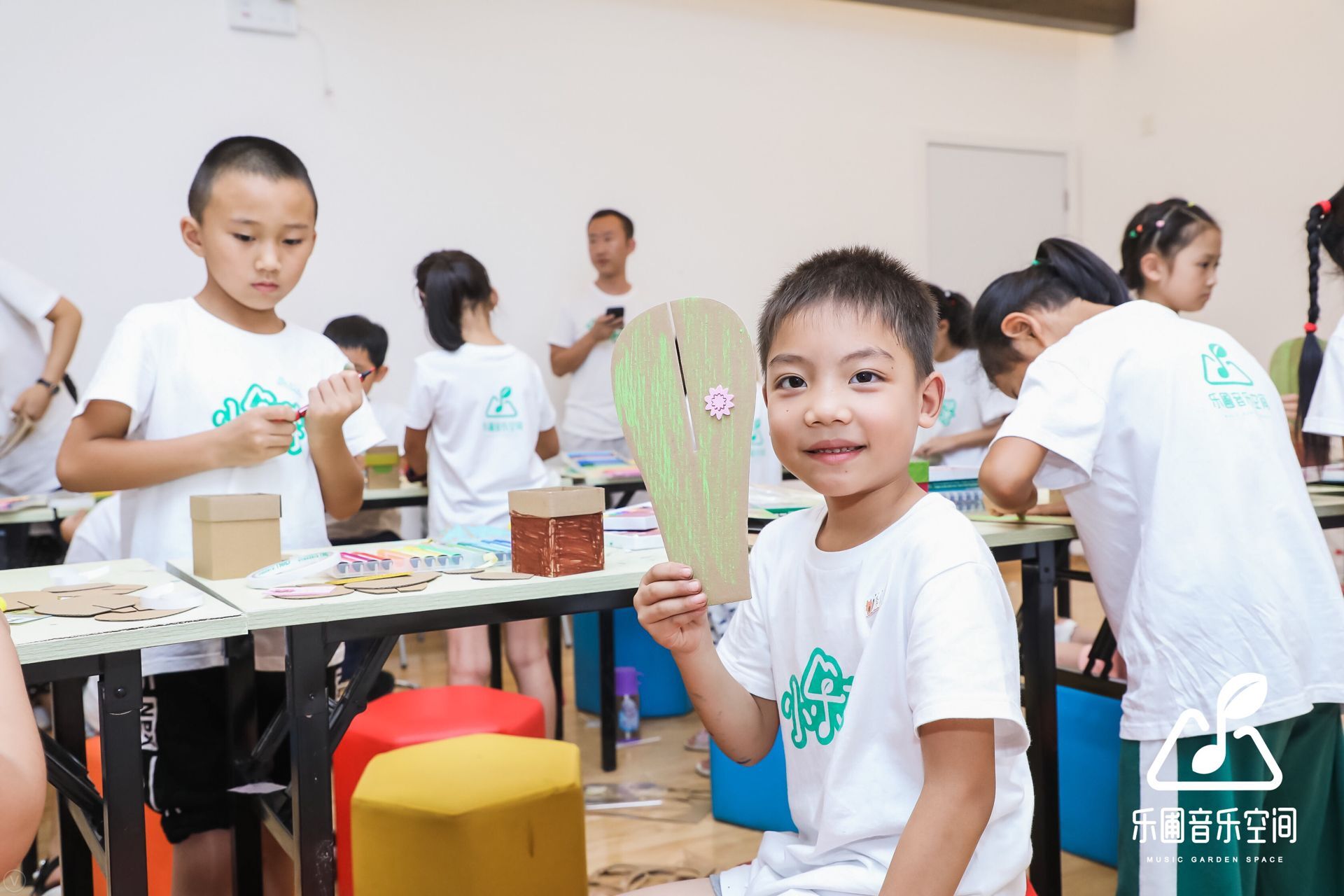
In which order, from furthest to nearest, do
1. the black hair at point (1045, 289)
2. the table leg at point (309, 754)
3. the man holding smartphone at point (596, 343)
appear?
the man holding smartphone at point (596, 343) < the black hair at point (1045, 289) < the table leg at point (309, 754)

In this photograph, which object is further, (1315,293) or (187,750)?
(1315,293)

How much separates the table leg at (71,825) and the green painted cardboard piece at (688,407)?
1238 millimetres

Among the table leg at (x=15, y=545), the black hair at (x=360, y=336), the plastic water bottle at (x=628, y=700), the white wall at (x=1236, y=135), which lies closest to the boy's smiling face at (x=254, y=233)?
the table leg at (x=15, y=545)

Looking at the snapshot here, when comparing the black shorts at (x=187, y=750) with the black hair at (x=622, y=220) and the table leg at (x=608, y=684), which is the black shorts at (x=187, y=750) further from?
the black hair at (x=622, y=220)

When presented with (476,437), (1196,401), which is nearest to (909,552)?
(1196,401)

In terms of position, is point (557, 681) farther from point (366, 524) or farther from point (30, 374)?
point (30, 374)

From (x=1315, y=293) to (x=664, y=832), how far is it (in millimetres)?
1722

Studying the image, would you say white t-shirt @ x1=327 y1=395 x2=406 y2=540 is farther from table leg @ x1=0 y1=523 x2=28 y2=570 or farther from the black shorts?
the black shorts

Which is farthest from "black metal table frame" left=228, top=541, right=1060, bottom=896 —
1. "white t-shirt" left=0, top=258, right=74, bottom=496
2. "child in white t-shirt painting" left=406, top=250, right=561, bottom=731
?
"white t-shirt" left=0, top=258, right=74, bottom=496

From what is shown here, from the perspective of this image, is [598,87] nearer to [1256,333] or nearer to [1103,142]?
[1103,142]

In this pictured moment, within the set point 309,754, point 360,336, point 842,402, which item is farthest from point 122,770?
point 360,336

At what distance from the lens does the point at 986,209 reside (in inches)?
252

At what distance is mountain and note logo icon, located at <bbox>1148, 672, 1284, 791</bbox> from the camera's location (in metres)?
1.48

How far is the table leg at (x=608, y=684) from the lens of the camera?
283 cm
